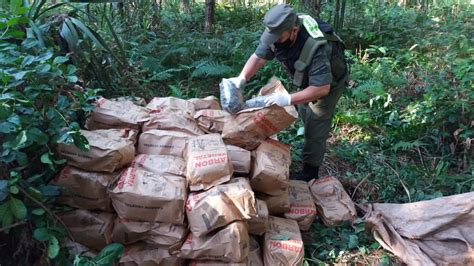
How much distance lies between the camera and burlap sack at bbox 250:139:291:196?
8.55 feet

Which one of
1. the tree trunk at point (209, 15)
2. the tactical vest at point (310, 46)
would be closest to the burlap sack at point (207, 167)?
the tactical vest at point (310, 46)

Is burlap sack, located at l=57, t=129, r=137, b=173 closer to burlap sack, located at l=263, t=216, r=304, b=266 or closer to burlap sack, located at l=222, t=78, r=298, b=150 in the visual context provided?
burlap sack, located at l=222, t=78, r=298, b=150

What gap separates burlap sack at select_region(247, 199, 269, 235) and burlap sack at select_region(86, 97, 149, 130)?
0.95 m

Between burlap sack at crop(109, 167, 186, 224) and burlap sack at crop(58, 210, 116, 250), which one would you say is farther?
burlap sack at crop(58, 210, 116, 250)

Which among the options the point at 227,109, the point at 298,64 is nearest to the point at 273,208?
the point at 227,109

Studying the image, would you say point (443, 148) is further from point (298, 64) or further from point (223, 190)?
point (223, 190)

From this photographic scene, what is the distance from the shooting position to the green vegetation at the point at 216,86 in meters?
2.09

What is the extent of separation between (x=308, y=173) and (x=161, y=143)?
52.0 inches

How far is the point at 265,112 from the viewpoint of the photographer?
8.79 feet

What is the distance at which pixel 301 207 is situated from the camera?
2.94m

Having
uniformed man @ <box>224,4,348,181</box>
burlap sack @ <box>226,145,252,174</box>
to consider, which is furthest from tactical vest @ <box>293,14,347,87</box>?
burlap sack @ <box>226,145,252,174</box>

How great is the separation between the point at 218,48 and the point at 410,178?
2.65m

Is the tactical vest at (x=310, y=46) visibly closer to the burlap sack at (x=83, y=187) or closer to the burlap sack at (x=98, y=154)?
the burlap sack at (x=98, y=154)

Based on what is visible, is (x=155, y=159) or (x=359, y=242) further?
(x=359, y=242)
